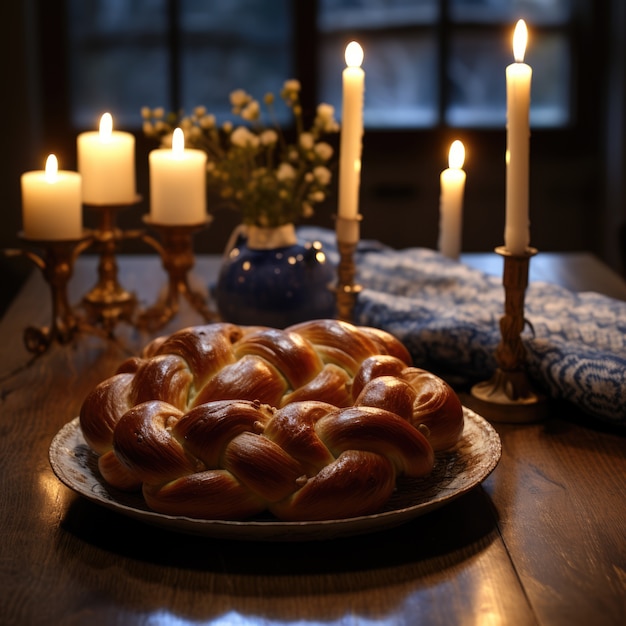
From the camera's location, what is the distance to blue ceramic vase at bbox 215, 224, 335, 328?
1.32 metres

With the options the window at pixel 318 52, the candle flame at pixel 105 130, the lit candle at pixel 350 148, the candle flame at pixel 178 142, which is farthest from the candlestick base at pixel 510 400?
the window at pixel 318 52

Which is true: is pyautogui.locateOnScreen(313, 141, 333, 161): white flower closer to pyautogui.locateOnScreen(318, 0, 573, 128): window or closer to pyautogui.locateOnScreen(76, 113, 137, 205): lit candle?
pyautogui.locateOnScreen(76, 113, 137, 205): lit candle

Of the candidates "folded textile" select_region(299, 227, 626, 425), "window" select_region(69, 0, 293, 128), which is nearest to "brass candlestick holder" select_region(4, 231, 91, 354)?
"folded textile" select_region(299, 227, 626, 425)

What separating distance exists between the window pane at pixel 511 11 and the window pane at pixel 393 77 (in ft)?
0.41

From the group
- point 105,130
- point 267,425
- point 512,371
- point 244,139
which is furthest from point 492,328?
point 105,130

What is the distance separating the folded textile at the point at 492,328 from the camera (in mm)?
1062

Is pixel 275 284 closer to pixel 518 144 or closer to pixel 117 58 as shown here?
pixel 518 144

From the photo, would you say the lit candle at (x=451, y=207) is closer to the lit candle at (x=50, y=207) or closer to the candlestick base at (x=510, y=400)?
the candlestick base at (x=510, y=400)

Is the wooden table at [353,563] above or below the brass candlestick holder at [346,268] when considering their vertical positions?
below

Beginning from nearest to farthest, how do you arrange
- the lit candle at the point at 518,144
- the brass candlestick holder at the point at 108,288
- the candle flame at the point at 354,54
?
the lit candle at the point at 518,144 → the candle flame at the point at 354,54 → the brass candlestick holder at the point at 108,288

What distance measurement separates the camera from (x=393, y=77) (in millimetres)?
3260

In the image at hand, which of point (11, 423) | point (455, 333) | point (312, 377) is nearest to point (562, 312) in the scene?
point (455, 333)

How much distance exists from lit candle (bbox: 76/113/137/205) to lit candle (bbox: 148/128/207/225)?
91 mm

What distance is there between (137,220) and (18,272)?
403 millimetres
